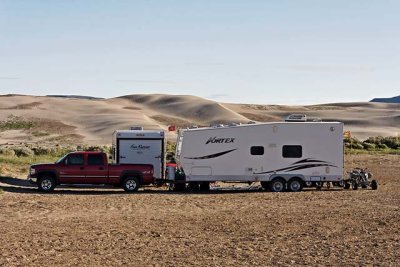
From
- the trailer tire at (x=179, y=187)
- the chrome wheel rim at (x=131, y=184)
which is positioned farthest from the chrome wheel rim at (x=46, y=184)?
the trailer tire at (x=179, y=187)

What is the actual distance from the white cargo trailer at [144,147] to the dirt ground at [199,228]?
2845 millimetres

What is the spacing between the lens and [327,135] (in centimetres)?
2612

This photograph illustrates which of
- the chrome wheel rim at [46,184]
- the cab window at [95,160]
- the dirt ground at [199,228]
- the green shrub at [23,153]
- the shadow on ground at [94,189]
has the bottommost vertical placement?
the dirt ground at [199,228]

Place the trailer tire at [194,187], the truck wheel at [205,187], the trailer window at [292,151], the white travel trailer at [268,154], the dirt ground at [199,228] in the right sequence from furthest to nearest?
the truck wheel at [205,187], the trailer tire at [194,187], the trailer window at [292,151], the white travel trailer at [268,154], the dirt ground at [199,228]

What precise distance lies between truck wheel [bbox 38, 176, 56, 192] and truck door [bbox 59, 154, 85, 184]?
34 cm

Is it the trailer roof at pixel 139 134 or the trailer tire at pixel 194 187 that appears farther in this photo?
the trailer roof at pixel 139 134

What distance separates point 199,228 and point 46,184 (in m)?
10.5

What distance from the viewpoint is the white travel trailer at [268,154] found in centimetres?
2594

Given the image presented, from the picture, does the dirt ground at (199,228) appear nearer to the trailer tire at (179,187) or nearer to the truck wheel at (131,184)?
the truck wheel at (131,184)

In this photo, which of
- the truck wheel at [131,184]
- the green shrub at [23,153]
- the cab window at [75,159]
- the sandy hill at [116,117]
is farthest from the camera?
the sandy hill at [116,117]

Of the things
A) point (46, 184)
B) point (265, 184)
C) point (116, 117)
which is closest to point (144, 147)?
point (46, 184)

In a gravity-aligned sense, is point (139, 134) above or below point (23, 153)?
Answer: above

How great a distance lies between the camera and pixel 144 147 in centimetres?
2780

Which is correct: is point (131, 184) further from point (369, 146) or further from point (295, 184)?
point (369, 146)
